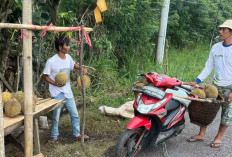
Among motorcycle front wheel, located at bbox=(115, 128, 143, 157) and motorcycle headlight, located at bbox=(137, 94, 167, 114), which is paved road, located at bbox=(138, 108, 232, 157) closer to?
motorcycle front wheel, located at bbox=(115, 128, 143, 157)

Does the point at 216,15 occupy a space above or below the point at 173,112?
above

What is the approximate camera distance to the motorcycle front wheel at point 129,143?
3359 mm

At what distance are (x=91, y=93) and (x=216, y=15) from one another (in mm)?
9665

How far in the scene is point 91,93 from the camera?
5840 millimetres

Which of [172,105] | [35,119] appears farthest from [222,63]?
[35,119]

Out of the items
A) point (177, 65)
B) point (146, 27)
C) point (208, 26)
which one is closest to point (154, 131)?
point (146, 27)

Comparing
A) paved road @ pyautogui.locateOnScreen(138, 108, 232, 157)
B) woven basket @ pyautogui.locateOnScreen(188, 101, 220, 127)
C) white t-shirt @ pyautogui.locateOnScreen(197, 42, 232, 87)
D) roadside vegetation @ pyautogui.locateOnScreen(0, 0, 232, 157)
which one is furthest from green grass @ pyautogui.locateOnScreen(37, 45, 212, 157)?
white t-shirt @ pyautogui.locateOnScreen(197, 42, 232, 87)

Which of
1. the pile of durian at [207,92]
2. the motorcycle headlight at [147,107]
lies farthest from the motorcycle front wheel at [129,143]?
the pile of durian at [207,92]

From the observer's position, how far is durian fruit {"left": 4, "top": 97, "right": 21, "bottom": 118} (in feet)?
9.29

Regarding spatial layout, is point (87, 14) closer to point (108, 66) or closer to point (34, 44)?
point (108, 66)

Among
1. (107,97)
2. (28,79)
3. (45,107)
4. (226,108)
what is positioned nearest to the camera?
(28,79)

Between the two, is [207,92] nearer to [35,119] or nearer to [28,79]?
[35,119]

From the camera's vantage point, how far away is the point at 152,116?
11.5ft

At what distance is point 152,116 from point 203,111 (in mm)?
919
